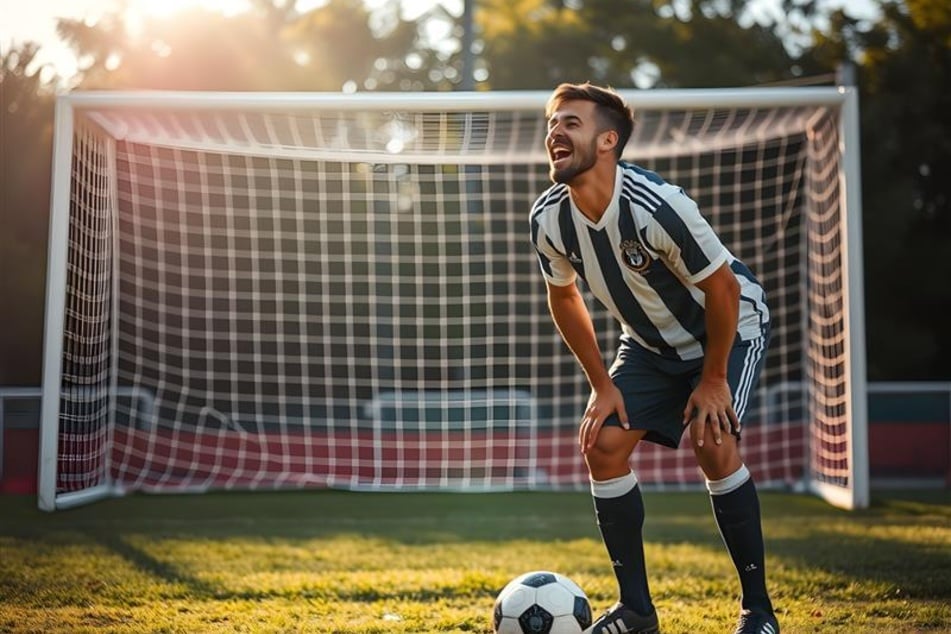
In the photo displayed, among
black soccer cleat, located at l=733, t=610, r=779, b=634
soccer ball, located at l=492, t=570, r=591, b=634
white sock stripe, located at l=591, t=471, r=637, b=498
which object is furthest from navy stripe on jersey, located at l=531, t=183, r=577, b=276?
black soccer cleat, located at l=733, t=610, r=779, b=634

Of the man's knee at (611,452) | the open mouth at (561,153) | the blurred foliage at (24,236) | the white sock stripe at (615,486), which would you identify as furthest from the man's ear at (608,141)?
the blurred foliage at (24,236)

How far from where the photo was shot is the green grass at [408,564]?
4.20m

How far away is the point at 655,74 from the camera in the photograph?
22.7m

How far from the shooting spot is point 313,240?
43.3 ft

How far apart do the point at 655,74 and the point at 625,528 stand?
19932 mm

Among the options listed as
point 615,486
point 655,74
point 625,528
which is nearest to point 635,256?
point 615,486

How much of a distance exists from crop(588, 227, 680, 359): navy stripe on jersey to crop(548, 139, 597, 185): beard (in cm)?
20

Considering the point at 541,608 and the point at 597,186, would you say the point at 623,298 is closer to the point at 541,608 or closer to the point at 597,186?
the point at 597,186

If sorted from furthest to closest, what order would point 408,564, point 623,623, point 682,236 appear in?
point 408,564
point 623,623
point 682,236

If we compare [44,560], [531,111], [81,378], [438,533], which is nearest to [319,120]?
[531,111]

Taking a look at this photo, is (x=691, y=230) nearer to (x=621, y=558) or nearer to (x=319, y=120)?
(x=621, y=558)

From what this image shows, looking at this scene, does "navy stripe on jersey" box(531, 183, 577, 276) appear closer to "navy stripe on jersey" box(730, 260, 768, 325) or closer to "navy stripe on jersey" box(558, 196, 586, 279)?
"navy stripe on jersey" box(558, 196, 586, 279)

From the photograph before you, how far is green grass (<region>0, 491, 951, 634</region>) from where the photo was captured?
4199 millimetres

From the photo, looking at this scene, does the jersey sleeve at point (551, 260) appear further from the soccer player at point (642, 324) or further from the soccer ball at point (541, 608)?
the soccer ball at point (541, 608)
